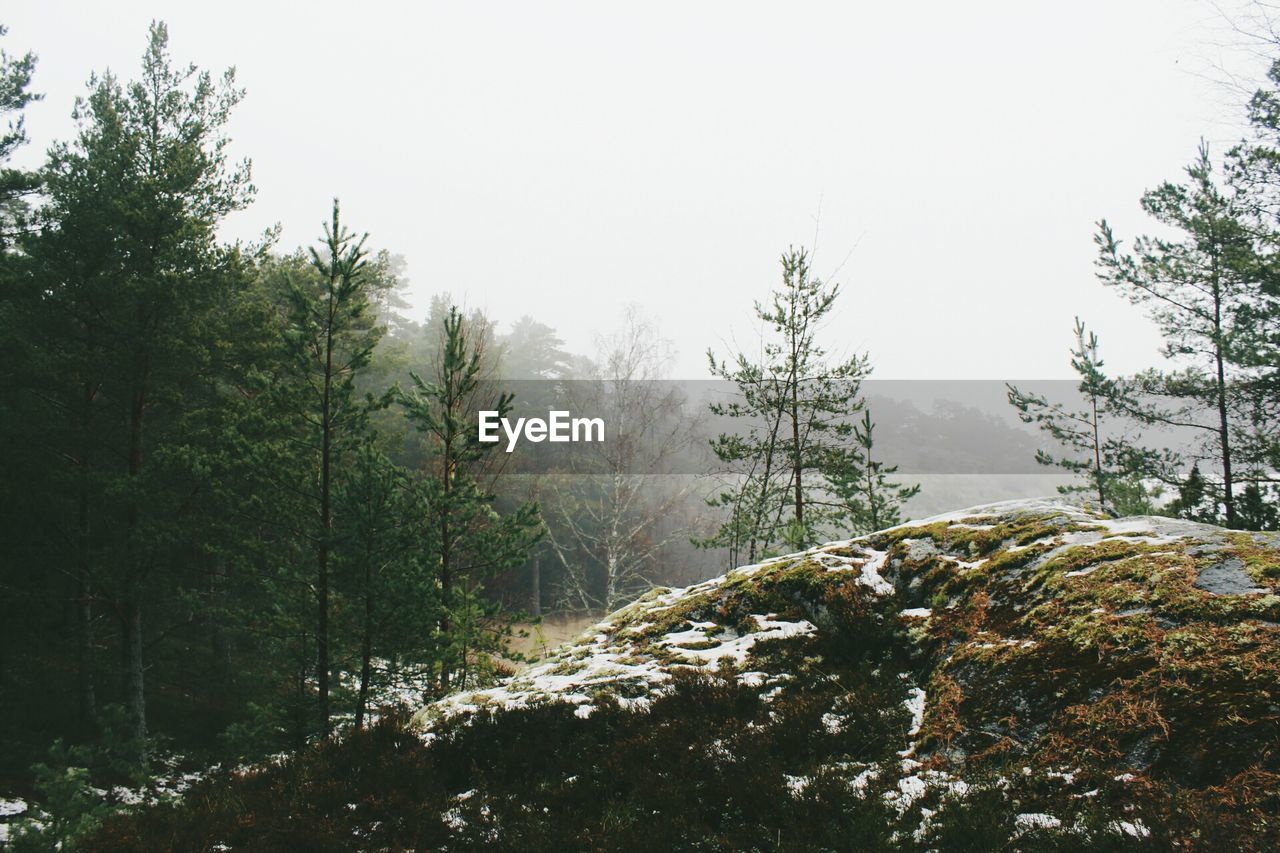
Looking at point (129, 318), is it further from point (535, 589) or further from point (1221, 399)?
point (1221, 399)

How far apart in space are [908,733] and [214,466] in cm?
999

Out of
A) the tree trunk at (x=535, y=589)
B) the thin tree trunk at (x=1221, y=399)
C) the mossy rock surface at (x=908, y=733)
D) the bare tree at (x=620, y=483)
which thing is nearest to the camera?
the mossy rock surface at (x=908, y=733)

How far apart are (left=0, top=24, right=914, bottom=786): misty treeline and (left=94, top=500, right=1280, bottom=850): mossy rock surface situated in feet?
12.3

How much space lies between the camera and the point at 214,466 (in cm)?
932

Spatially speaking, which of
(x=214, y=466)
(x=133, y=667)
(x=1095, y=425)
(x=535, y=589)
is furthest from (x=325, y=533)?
(x=535, y=589)

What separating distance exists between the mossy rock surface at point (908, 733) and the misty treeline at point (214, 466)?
3.76m

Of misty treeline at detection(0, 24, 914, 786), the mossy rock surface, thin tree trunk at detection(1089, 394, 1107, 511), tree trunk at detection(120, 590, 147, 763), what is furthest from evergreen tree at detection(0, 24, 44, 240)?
thin tree trunk at detection(1089, 394, 1107, 511)

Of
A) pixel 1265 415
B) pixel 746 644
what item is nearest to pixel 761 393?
pixel 746 644

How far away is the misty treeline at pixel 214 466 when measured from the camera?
25.7 ft

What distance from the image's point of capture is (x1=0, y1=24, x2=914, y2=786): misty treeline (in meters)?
7.84

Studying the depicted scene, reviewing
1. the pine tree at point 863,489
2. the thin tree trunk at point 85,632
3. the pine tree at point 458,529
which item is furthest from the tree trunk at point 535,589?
the pine tree at point 458,529

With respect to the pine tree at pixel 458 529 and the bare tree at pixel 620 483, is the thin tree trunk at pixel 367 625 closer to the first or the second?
the pine tree at pixel 458 529

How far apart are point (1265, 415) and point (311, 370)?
717 inches

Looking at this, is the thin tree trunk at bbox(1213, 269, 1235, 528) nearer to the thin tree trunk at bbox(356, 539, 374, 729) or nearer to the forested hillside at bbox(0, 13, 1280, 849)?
the forested hillside at bbox(0, 13, 1280, 849)
